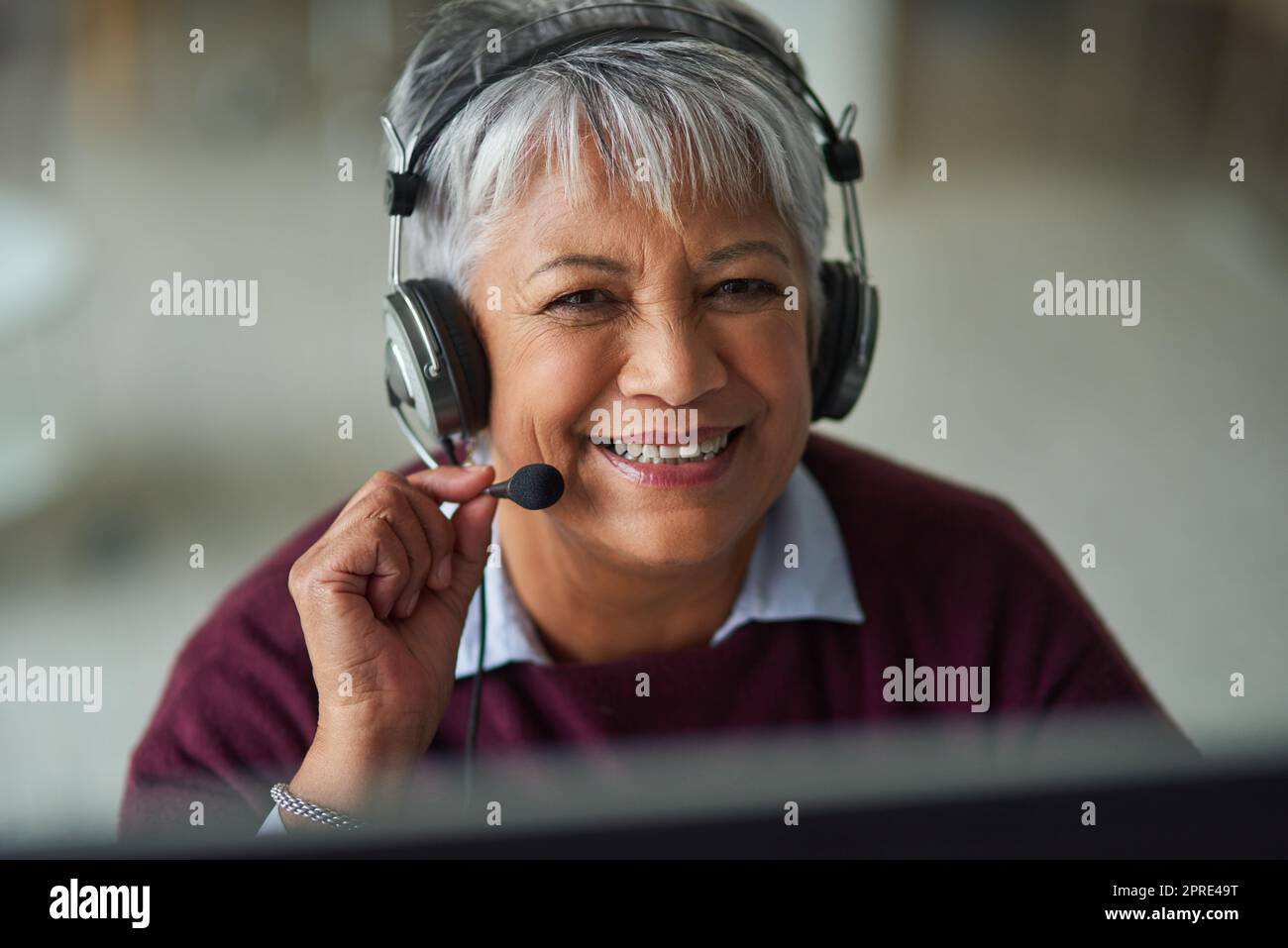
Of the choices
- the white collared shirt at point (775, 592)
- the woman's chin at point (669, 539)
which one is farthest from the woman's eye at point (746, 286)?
the white collared shirt at point (775, 592)

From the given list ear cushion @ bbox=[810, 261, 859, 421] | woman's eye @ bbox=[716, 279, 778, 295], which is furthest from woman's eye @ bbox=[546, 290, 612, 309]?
ear cushion @ bbox=[810, 261, 859, 421]

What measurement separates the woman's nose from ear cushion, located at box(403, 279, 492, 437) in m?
0.14

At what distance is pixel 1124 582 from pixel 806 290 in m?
1.45

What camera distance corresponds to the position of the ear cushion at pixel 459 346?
1.00 meters

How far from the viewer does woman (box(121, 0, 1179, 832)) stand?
961 millimetres

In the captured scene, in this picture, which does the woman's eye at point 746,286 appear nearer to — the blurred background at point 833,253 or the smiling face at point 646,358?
the smiling face at point 646,358

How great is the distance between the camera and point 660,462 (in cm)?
103

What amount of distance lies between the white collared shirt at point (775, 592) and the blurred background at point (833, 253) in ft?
1.28

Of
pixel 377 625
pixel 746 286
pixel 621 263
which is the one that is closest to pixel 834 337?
pixel 746 286

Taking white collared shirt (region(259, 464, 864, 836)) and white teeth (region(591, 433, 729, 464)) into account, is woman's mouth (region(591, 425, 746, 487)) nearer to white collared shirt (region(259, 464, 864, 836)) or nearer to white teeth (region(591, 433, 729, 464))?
white teeth (region(591, 433, 729, 464))

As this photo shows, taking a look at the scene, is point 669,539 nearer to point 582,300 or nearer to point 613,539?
point 613,539

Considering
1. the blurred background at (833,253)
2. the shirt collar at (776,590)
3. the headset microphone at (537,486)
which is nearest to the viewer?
the headset microphone at (537,486)
